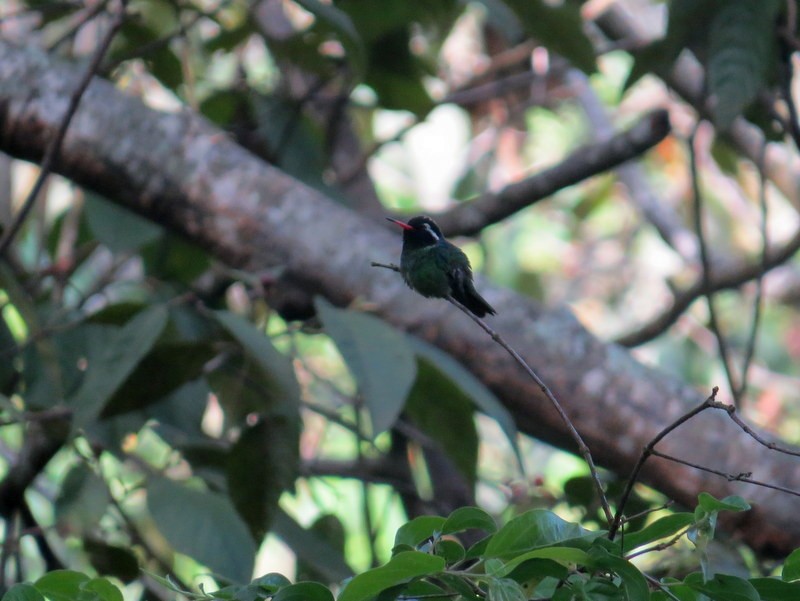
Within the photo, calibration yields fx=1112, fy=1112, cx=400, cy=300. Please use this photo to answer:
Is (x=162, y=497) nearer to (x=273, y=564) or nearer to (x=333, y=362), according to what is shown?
(x=273, y=564)

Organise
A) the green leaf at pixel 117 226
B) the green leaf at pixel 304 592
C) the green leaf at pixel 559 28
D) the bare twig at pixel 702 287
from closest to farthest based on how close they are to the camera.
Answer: the green leaf at pixel 304 592 < the green leaf at pixel 117 226 < the green leaf at pixel 559 28 < the bare twig at pixel 702 287

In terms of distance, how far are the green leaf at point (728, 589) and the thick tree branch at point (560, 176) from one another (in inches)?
81.9

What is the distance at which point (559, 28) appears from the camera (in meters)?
3.45

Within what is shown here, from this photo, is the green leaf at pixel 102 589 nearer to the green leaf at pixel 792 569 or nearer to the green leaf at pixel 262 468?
the green leaf at pixel 792 569

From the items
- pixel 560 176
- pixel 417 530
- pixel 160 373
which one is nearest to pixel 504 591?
pixel 417 530

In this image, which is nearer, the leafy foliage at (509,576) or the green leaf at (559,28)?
the leafy foliage at (509,576)

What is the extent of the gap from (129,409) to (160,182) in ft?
2.58

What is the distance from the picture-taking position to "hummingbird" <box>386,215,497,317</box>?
7.54 ft

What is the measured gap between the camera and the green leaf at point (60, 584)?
143cm

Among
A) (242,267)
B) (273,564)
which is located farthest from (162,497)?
(273,564)

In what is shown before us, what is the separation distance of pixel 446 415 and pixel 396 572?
170cm


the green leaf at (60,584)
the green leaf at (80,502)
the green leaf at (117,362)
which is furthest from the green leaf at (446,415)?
the green leaf at (60,584)

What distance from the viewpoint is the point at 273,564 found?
699 cm

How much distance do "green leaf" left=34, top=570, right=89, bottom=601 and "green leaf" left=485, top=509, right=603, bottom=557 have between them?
532mm
